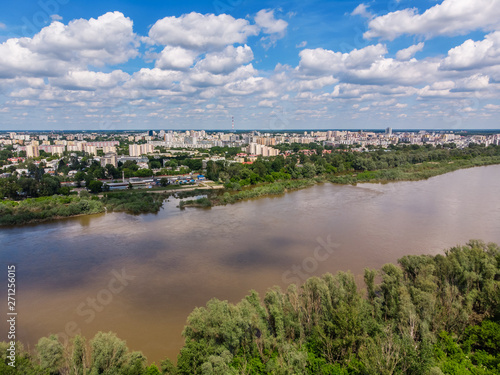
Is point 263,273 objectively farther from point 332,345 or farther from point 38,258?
point 38,258

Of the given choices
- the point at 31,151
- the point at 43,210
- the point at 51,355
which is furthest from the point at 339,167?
the point at 31,151

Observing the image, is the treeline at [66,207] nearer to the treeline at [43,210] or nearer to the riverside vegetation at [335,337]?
the treeline at [43,210]

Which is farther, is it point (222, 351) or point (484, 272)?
point (484, 272)

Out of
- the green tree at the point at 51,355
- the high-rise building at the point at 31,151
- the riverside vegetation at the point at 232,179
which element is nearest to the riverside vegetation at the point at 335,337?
the green tree at the point at 51,355

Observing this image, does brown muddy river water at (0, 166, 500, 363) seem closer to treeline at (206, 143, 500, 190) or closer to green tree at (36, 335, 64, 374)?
green tree at (36, 335, 64, 374)

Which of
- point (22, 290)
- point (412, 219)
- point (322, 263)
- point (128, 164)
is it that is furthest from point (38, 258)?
point (128, 164)

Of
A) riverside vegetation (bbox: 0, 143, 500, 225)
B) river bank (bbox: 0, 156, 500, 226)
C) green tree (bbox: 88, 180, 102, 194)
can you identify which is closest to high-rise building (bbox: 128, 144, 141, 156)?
riverside vegetation (bbox: 0, 143, 500, 225)
